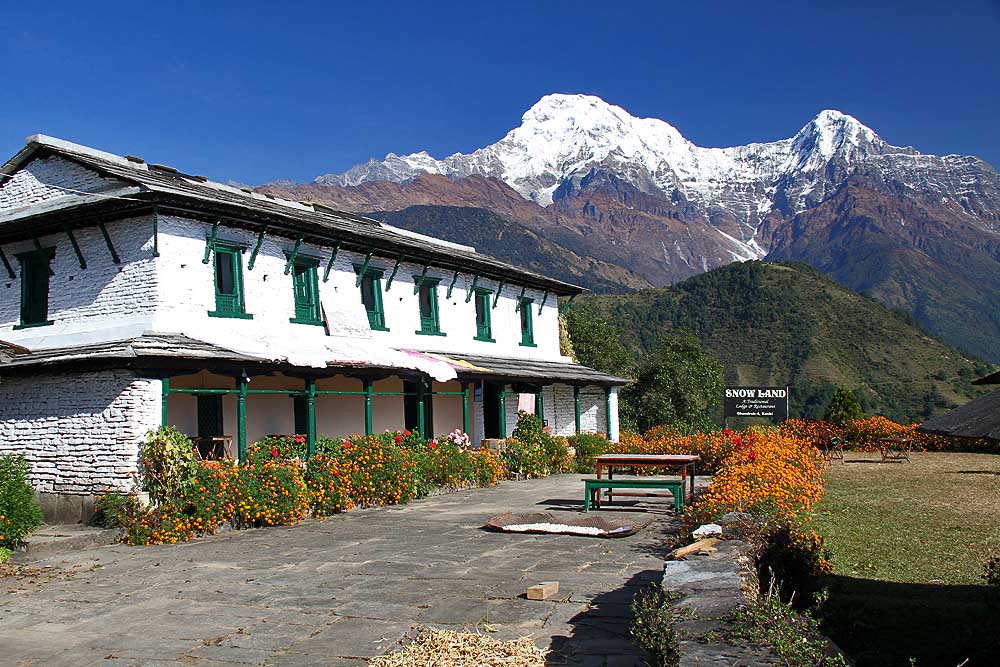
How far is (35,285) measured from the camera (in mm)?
18453

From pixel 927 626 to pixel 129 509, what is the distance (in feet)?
35.2

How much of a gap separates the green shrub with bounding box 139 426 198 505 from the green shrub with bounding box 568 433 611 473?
13.7 metres

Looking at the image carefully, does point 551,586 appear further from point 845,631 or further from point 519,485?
point 519,485

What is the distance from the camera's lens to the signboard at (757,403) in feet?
101

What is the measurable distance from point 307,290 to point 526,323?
10.9 m

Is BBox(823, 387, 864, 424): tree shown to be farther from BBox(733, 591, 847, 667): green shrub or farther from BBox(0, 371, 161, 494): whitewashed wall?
BBox(733, 591, 847, 667): green shrub

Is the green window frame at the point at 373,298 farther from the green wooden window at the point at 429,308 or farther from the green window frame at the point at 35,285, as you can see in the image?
the green window frame at the point at 35,285

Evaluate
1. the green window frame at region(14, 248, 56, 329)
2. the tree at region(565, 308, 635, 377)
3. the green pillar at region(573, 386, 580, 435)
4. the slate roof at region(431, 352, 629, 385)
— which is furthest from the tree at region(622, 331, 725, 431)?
the green window frame at region(14, 248, 56, 329)

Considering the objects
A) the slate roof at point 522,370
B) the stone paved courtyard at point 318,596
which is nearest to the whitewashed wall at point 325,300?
the slate roof at point 522,370

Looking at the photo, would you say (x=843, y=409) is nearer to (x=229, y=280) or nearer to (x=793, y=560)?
(x=229, y=280)

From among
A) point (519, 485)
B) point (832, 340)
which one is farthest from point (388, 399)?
point (832, 340)

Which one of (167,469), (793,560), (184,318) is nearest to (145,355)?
(167,469)

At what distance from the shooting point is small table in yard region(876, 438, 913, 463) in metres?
25.9

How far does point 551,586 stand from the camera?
316 inches
